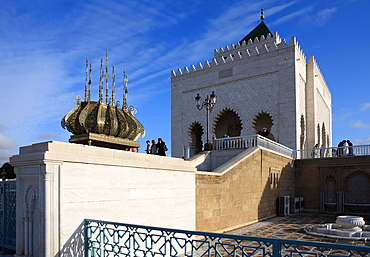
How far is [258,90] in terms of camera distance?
731 inches

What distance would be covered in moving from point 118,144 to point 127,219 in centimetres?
250

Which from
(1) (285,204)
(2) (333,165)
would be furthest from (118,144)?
(2) (333,165)

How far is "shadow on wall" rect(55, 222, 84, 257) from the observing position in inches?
175

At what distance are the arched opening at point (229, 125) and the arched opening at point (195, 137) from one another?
1.35 meters

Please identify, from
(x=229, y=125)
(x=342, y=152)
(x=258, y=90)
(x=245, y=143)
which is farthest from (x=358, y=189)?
(x=229, y=125)

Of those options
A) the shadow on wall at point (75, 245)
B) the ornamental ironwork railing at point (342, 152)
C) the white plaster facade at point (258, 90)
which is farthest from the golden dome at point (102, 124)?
the white plaster facade at point (258, 90)

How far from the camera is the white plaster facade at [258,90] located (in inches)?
691

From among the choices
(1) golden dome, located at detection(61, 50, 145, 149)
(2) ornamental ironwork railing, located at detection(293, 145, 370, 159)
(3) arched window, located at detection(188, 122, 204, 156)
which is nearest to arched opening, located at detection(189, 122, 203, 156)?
(3) arched window, located at detection(188, 122, 204, 156)

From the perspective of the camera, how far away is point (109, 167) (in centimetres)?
529

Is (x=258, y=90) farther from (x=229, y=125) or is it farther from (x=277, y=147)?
(x=277, y=147)

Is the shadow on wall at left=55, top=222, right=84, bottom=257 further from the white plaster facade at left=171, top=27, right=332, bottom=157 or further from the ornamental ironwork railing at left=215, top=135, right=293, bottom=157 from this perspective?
the white plaster facade at left=171, top=27, right=332, bottom=157

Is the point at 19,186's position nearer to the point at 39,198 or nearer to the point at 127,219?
the point at 39,198

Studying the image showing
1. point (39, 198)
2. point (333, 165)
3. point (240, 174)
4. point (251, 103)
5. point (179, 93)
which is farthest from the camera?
point (179, 93)

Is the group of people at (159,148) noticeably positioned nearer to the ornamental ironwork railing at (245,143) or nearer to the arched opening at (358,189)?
the ornamental ironwork railing at (245,143)
